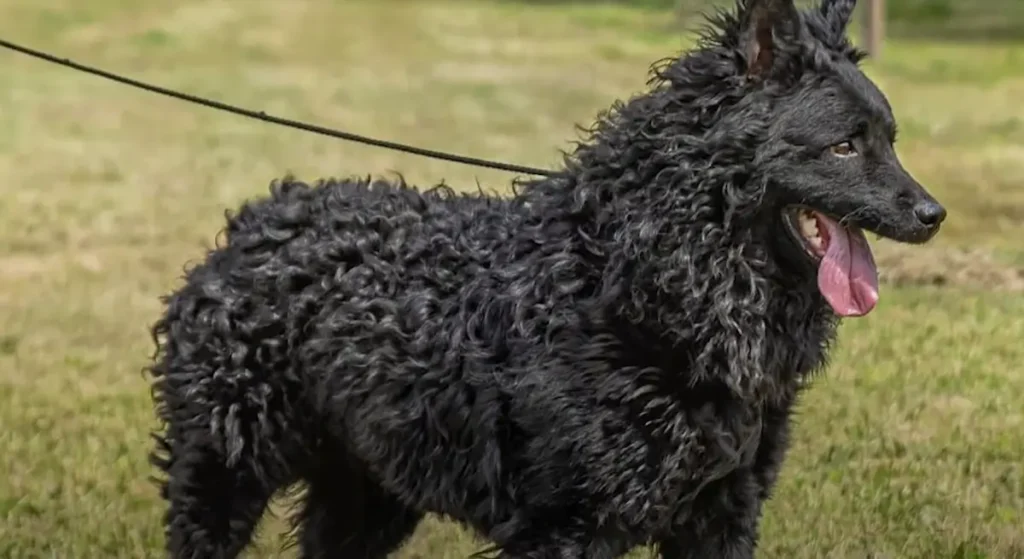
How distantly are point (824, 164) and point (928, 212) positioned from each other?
296 mm

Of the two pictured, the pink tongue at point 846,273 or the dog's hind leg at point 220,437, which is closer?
the pink tongue at point 846,273

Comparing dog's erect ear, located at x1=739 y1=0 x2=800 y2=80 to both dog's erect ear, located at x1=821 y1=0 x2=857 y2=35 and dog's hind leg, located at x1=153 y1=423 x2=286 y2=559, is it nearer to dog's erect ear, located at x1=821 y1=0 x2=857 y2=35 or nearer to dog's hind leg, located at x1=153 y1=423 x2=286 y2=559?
→ dog's erect ear, located at x1=821 y1=0 x2=857 y2=35

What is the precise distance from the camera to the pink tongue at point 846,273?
3.67 meters

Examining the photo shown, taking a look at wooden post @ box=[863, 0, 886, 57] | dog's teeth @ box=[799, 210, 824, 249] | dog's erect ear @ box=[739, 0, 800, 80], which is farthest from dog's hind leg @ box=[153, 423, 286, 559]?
wooden post @ box=[863, 0, 886, 57]

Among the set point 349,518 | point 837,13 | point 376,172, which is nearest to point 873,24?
point 376,172

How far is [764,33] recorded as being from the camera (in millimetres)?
3715

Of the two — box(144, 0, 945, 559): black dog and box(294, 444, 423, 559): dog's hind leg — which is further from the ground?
box(144, 0, 945, 559): black dog

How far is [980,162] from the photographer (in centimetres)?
1695

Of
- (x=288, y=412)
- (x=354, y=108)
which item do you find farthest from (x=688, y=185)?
(x=354, y=108)

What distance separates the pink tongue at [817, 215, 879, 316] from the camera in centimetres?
367

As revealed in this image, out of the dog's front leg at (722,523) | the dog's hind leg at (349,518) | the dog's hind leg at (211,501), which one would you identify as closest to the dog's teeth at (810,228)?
the dog's front leg at (722,523)

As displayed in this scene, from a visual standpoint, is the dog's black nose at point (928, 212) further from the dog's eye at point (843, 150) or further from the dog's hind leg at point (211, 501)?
the dog's hind leg at point (211, 501)

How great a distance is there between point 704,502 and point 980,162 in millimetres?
13936

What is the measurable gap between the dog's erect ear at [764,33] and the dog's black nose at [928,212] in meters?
0.53
